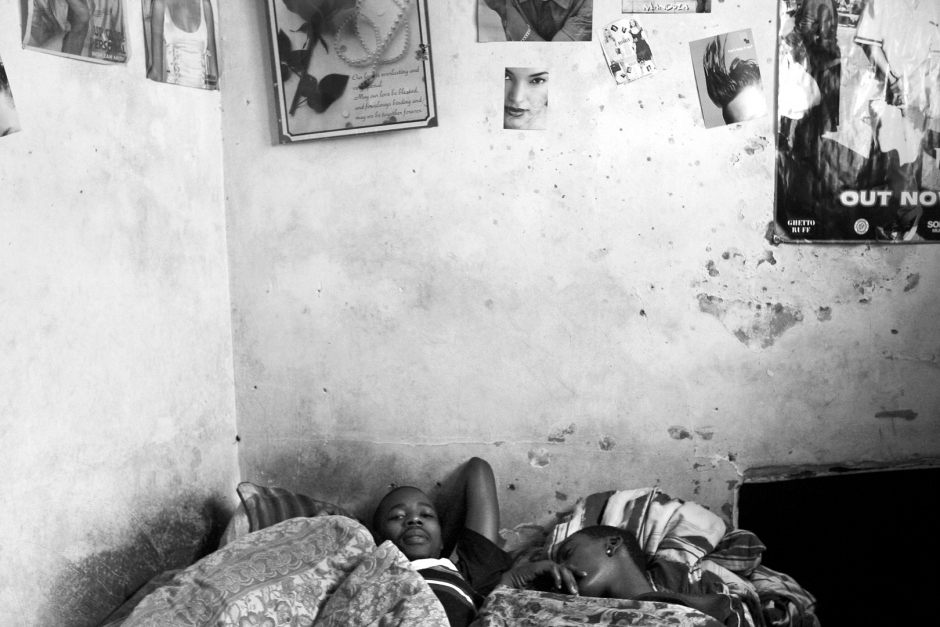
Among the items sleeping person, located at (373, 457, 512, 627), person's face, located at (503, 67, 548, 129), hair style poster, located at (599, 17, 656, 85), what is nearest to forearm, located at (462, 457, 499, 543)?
sleeping person, located at (373, 457, 512, 627)

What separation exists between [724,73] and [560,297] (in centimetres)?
82

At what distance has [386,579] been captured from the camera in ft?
6.05

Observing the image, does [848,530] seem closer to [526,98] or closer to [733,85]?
[733,85]

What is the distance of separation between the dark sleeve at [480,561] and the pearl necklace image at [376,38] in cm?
143

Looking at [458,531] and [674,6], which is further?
[458,531]

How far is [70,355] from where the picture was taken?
1849 mm

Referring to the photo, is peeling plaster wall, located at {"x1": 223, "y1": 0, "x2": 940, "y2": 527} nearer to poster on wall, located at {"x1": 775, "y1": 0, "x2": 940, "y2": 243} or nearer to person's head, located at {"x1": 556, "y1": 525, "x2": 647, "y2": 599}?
poster on wall, located at {"x1": 775, "y1": 0, "x2": 940, "y2": 243}

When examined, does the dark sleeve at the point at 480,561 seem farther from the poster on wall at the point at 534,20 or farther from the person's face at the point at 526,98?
the poster on wall at the point at 534,20

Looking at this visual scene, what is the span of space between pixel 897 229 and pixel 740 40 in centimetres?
74

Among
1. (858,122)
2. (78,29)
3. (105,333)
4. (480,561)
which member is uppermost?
(78,29)

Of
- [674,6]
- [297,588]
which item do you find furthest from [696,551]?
[674,6]

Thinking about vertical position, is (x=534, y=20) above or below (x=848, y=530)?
above

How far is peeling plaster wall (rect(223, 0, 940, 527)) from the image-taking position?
7.72 ft

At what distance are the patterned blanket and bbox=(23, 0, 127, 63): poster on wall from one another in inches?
50.1
